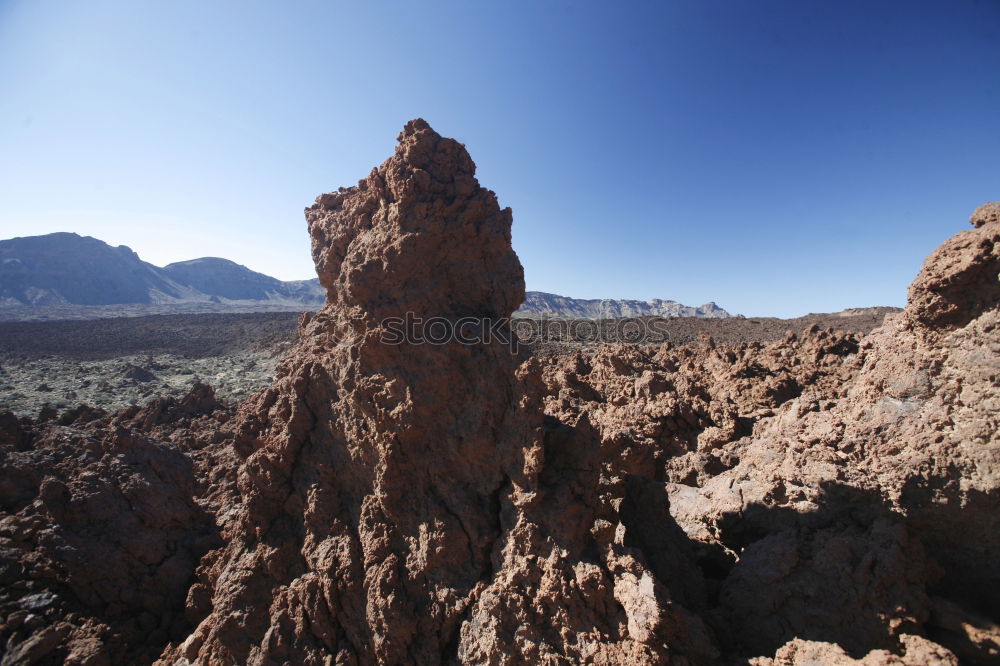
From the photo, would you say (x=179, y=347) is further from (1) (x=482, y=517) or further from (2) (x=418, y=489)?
(1) (x=482, y=517)

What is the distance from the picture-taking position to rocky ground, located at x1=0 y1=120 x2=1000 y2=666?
11.6ft

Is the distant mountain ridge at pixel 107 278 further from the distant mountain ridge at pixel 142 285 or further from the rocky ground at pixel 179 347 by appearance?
the rocky ground at pixel 179 347

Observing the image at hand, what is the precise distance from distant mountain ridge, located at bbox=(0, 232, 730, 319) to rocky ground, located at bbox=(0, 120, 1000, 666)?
180 ft

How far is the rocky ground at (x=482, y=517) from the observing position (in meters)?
3.53

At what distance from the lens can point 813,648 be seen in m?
3.37

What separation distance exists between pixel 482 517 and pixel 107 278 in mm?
120740

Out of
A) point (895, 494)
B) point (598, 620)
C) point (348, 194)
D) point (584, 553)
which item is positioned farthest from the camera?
point (348, 194)

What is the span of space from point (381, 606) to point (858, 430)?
547cm

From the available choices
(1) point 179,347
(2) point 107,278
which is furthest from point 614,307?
(2) point 107,278

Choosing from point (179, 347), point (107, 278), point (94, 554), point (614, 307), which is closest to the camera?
point (94, 554)

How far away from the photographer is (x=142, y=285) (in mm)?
98250

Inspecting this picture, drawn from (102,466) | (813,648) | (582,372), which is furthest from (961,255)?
(102,466)

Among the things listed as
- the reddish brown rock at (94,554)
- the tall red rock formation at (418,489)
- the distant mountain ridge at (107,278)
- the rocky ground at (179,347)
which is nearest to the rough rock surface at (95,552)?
the reddish brown rock at (94,554)

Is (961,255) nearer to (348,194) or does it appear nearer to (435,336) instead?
(435,336)
